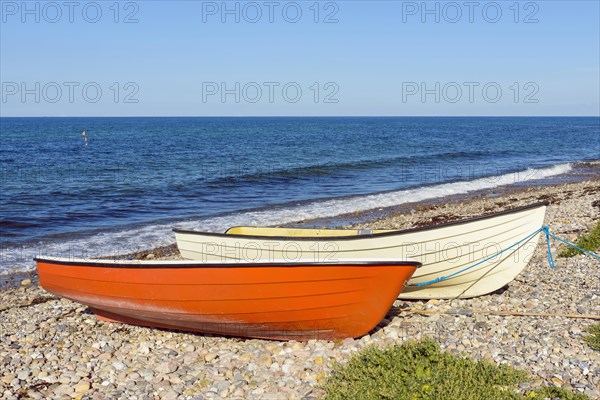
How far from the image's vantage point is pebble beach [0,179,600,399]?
690 centimetres

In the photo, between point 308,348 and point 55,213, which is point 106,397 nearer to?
point 308,348

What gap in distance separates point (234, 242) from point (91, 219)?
12.9 m

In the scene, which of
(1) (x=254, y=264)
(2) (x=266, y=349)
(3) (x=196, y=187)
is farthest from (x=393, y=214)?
(1) (x=254, y=264)

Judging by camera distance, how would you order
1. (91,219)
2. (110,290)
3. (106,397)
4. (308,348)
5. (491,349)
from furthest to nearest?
(91,219)
(110,290)
(308,348)
(491,349)
(106,397)

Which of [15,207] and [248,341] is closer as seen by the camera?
[248,341]

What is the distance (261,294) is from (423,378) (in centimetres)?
255

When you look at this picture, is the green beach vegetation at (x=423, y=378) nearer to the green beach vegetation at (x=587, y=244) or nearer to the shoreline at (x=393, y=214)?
the green beach vegetation at (x=587, y=244)

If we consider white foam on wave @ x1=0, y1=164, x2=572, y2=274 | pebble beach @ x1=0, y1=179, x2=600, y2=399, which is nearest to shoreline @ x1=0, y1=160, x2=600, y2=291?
white foam on wave @ x1=0, y1=164, x2=572, y2=274

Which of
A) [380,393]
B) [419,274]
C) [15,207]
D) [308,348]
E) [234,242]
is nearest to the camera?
[380,393]

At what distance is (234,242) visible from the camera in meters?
10.5

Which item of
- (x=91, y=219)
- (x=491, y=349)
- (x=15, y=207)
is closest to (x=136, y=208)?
(x=91, y=219)

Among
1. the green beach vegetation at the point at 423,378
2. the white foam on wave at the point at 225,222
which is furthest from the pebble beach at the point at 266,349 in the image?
the white foam on wave at the point at 225,222

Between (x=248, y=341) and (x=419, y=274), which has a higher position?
(x=419, y=274)

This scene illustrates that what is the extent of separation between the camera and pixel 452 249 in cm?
956
